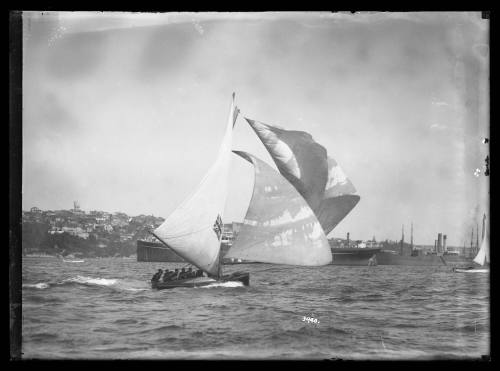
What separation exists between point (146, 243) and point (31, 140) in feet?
4.35

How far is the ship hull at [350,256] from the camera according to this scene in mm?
4633

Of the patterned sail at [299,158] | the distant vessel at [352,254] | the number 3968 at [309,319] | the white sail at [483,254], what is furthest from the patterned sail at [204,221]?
the white sail at [483,254]

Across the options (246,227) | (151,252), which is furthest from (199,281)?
(246,227)

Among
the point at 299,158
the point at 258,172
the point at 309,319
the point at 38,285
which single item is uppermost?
the point at 299,158

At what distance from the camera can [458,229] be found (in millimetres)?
4711

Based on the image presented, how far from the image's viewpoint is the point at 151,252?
4633mm

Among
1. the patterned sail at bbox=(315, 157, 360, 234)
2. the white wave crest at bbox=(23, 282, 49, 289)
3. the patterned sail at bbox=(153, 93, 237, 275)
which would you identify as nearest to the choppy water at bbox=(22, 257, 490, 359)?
the white wave crest at bbox=(23, 282, 49, 289)

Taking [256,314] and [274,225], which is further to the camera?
[274,225]

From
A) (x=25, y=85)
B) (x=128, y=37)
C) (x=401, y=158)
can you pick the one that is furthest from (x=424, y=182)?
(x=25, y=85)

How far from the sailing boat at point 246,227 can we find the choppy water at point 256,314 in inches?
4.1

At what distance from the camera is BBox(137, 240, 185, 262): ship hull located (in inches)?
182

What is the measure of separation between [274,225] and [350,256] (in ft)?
2.29

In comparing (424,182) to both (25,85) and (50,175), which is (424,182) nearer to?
(50,175)

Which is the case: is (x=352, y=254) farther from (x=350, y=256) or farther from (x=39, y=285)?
(x=39, y=285)
